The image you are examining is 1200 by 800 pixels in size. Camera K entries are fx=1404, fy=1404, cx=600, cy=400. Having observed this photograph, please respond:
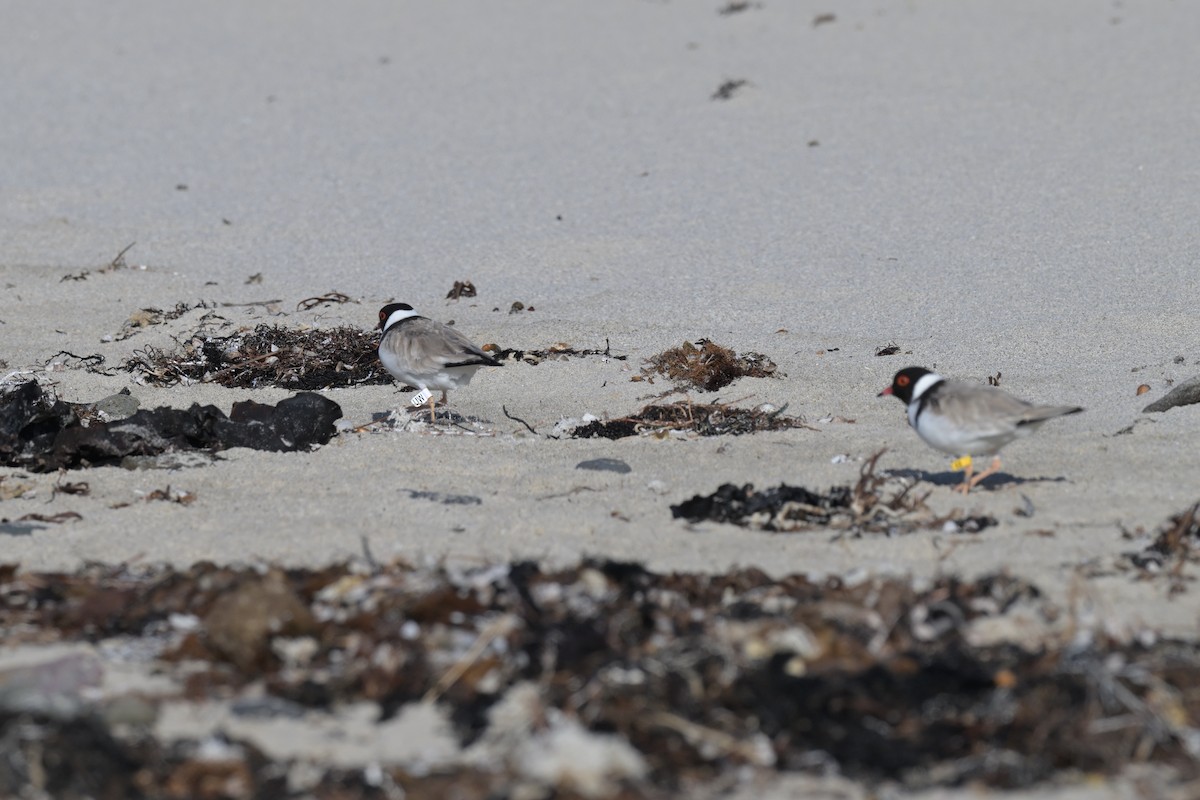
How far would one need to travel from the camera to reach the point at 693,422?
22.9ft

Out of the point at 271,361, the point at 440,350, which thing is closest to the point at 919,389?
the point at 440,350

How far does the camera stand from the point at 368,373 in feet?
27.1

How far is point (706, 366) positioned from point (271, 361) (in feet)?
8.21

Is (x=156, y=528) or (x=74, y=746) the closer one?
(x=74, y=746)

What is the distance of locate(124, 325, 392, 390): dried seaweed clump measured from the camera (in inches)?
314

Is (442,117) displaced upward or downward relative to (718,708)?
upward

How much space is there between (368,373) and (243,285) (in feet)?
6.92

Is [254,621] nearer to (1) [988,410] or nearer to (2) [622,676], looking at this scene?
(2) [622,676]

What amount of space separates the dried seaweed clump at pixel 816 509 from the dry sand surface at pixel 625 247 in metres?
→ 0.14

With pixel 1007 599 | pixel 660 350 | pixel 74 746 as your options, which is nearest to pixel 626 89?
pixel 660 350

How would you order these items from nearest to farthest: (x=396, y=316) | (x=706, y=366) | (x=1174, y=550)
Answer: (x=1174, y=550)
(x=706, y=366)
(x=396, y=316)

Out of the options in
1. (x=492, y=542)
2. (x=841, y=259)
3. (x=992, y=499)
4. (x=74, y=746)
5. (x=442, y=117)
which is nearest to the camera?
(x=74, y=746)

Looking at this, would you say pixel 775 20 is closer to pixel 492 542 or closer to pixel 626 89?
pixel 626 89

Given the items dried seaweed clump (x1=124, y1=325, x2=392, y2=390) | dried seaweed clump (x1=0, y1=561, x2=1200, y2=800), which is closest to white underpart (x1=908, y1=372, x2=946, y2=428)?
dried seaweed clump (x1=0, y1=561, x2=1200, y2=800)
